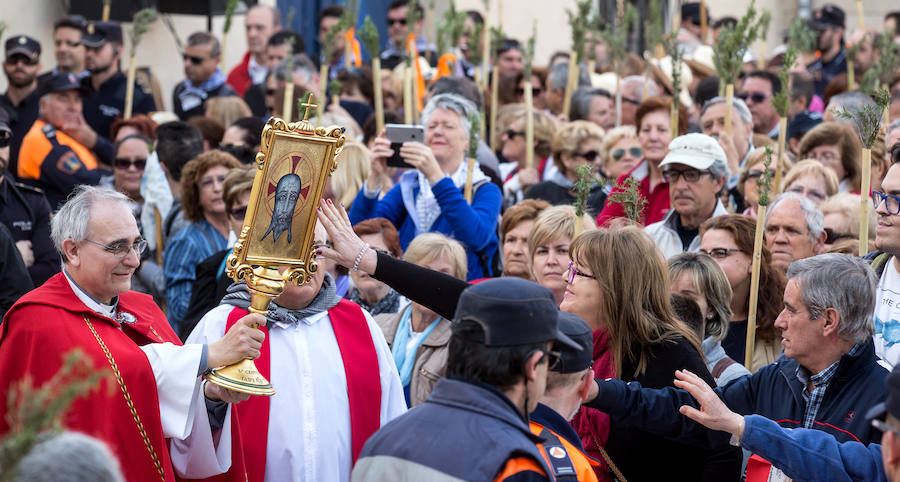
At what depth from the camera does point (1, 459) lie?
2.03 meters

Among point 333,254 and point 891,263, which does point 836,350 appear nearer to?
point 891,263

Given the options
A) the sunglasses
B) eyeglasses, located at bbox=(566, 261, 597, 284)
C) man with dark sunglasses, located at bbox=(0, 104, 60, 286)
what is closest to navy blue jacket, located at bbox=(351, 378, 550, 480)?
eyeglasses, located at bbox=(566, 261, 597, 284)

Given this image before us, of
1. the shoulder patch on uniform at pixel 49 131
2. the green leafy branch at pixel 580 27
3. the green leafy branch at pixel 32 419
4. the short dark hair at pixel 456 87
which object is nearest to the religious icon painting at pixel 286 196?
the green leafy branch at pixel 32 419

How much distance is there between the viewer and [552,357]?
128 inches

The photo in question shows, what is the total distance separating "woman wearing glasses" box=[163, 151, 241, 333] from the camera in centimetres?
682

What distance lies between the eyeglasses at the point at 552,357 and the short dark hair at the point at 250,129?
17.0ft

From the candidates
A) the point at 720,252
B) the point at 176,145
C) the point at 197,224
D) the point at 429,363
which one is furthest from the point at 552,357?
the point at 176,145

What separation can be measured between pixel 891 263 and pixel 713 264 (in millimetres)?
853

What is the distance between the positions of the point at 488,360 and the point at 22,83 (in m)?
7.63


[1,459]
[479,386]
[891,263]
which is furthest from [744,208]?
[1,459]

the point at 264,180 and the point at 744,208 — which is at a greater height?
the point at 264,180

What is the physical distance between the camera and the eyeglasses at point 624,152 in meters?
7.86

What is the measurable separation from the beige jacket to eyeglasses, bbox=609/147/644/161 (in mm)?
3037

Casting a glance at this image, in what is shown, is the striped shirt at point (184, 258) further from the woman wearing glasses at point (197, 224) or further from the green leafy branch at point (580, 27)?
the green leafy branch at point (580, 27)
